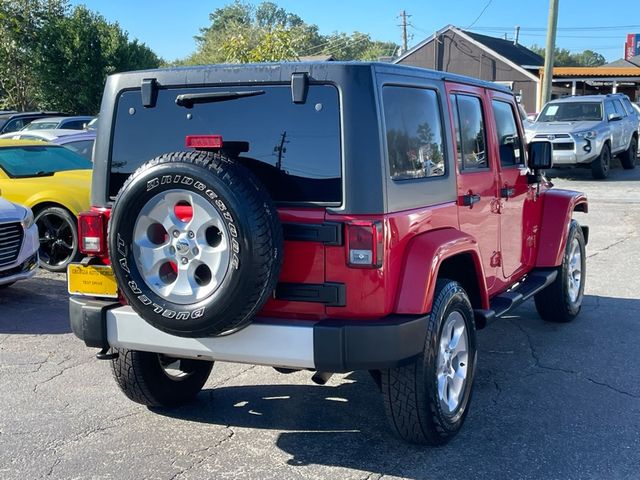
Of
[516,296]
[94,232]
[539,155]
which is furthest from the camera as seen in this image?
[539,155]

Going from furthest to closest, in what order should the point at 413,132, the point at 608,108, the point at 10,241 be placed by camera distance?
the point at 608,108
the point at 10,241
the point at 413,132

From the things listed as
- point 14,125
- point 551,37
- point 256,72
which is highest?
point 551,37

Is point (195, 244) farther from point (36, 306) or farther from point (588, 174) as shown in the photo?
point (588, 174)

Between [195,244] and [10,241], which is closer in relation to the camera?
[195,244]

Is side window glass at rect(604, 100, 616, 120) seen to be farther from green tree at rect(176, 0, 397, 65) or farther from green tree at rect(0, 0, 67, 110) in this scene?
green tree at rect(0, 0, 67, 110)

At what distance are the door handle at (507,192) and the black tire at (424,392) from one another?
1.46 metres

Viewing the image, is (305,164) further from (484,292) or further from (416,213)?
(484,292)

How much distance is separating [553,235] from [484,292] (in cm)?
180

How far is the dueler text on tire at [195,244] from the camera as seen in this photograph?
11.3 ft

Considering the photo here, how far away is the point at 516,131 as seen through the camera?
19.4 ft

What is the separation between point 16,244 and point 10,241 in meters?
0.07

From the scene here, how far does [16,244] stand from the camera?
24.3ft

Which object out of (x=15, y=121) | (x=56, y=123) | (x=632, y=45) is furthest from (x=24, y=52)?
(x=632, y=45)

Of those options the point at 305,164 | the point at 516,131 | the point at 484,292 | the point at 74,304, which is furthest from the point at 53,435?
the point at 516,131
